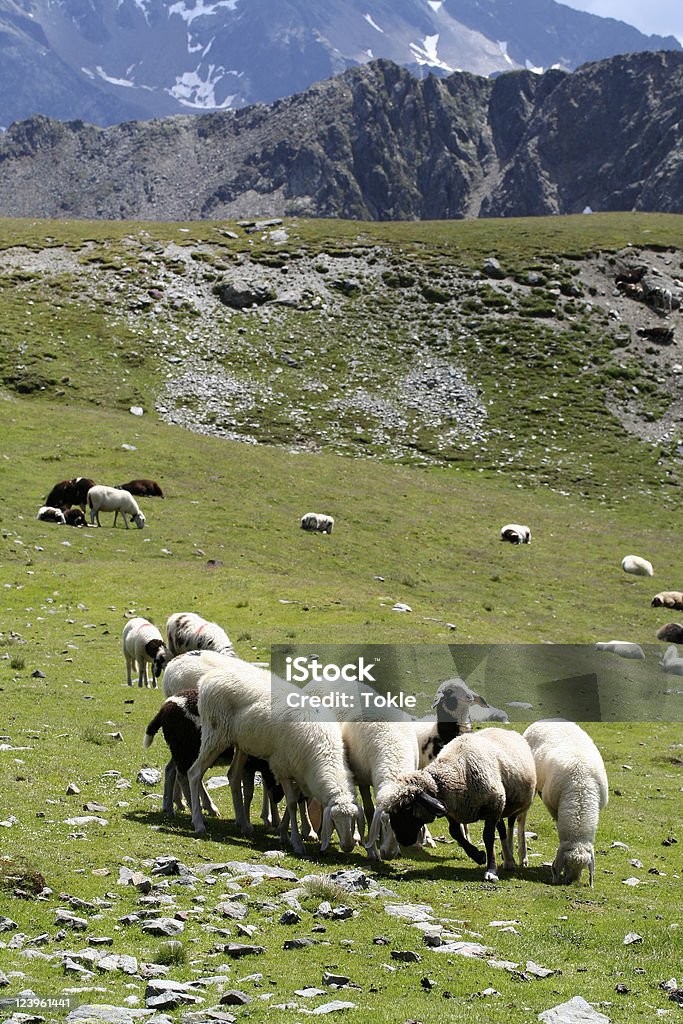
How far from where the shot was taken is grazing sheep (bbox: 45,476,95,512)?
38125mm

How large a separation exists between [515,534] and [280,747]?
30294 millimetres

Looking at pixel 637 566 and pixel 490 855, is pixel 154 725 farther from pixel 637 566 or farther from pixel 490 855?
pixel 637 566

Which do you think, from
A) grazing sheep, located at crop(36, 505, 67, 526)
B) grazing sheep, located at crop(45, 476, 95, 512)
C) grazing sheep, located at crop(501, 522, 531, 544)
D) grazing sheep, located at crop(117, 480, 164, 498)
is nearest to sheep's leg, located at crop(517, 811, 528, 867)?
grazing sheep, located at crop(36, 505, 67, 526)

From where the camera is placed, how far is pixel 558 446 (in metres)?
59.7

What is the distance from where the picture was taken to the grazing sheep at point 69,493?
38.1 m

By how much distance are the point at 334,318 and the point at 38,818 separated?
65261 mm

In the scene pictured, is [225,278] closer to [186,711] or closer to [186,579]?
[186,579]

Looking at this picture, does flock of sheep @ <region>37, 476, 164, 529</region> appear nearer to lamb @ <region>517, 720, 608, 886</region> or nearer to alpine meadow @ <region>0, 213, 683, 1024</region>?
alpine meadow @ <region>0, 213, 683, 1024</region>

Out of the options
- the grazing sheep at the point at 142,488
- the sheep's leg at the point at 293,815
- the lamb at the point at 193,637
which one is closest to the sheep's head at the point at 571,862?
the sheep's leg at the point at 293,815

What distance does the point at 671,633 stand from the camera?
3106 centimetres

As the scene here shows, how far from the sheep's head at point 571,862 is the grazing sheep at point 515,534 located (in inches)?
1175

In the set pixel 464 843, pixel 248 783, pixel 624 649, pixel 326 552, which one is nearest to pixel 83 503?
pixel 326 552

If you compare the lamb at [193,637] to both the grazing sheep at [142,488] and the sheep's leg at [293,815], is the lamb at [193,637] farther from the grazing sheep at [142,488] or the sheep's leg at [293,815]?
the grazing sheep at [142,488]

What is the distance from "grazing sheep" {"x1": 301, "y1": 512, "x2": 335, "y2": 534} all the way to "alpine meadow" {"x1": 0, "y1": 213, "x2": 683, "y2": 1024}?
1.69 feet
